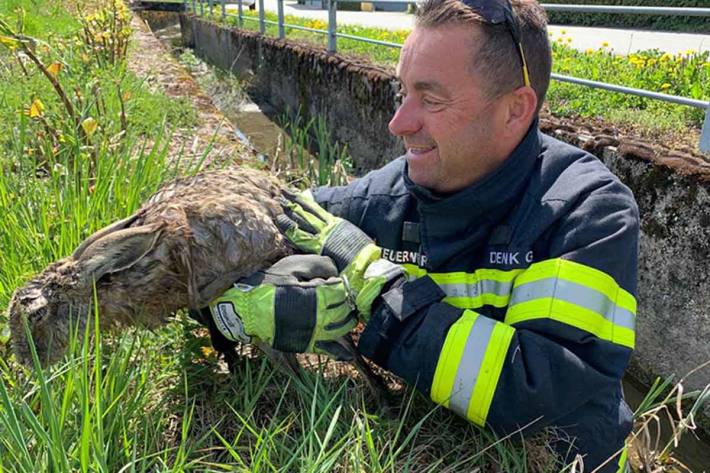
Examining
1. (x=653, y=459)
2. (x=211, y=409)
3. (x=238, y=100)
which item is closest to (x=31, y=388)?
(x=211, y=409)

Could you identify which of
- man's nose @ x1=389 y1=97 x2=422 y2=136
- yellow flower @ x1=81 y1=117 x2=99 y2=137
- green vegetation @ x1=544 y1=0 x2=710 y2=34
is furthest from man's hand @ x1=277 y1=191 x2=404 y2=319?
green vegetation @ x1=544 y1=0 x2=710 y2=34

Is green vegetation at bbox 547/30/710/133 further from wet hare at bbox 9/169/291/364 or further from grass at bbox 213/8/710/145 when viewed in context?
wet hare at bbox 9/169/291/364

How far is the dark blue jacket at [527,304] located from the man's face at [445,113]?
74 millimetres

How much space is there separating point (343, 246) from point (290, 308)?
28 cm

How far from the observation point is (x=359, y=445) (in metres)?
1.53

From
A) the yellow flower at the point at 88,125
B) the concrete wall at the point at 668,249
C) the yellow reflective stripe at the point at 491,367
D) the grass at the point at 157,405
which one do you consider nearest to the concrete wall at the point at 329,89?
the concrete wall at the point at 668,249

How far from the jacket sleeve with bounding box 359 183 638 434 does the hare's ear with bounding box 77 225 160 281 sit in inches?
26.3

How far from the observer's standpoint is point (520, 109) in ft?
5.79

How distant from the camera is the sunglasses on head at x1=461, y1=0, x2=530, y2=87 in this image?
65.0 inches

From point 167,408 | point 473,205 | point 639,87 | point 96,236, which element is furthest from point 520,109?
point 639,87

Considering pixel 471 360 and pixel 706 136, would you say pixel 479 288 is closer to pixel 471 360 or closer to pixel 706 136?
pixel 471 360

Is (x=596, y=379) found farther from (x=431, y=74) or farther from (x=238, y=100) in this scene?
(x=238, y=100)

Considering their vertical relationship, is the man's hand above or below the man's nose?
below

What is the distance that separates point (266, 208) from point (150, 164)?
45.6 inches
